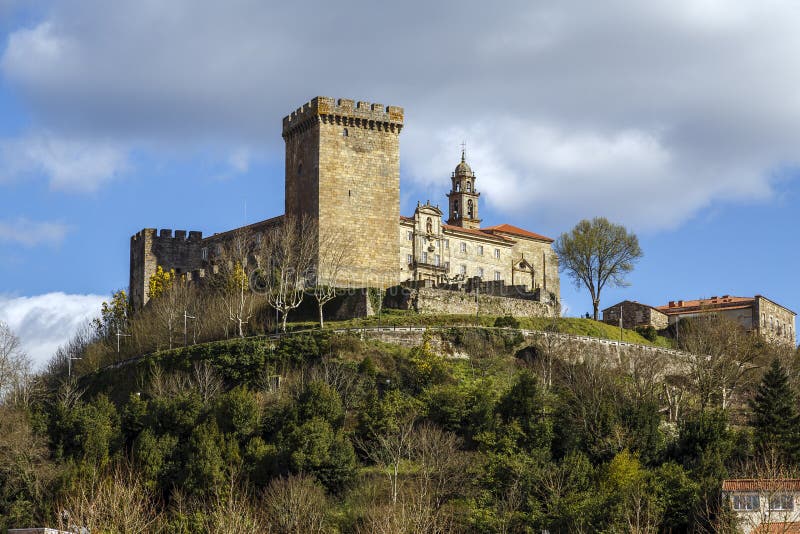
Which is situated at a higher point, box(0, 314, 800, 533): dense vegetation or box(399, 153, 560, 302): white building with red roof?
box(399, 153, 560, 302): white building with red roof

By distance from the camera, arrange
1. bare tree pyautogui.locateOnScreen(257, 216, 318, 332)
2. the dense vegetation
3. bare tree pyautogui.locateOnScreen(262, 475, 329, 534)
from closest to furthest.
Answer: bare tree pyautogui.locateOnScreen(262, 475, 329, 534)
the dense vegetation
bare tree pyautogui.locateOnScreen(257, 216, 318, 332)

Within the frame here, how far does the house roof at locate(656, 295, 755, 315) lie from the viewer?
9662 cm

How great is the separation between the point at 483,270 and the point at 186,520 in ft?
160

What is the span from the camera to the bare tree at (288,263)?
7775 cm

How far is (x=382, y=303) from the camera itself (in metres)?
79.0

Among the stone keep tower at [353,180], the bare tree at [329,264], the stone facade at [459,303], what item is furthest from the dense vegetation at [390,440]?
the stone keep tower at [353,180]

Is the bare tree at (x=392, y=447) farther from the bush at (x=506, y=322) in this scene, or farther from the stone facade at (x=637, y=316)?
the stone facade at (x=637, y=316)

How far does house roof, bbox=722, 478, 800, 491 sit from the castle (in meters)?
34.8

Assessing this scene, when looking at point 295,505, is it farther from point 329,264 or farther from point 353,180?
point 353,180

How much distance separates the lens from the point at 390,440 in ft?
198

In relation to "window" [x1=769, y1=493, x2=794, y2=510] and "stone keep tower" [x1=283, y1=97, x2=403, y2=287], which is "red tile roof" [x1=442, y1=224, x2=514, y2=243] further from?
"window" [x1=769, y1=493, x2=794, y2=510]

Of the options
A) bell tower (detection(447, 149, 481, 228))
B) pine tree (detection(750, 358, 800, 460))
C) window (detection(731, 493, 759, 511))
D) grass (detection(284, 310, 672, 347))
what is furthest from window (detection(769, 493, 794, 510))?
bell tower (detection(447, 149, 481, 228))

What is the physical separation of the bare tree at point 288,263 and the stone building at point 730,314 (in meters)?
22.9

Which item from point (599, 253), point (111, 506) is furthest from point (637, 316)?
point (111, 506)
